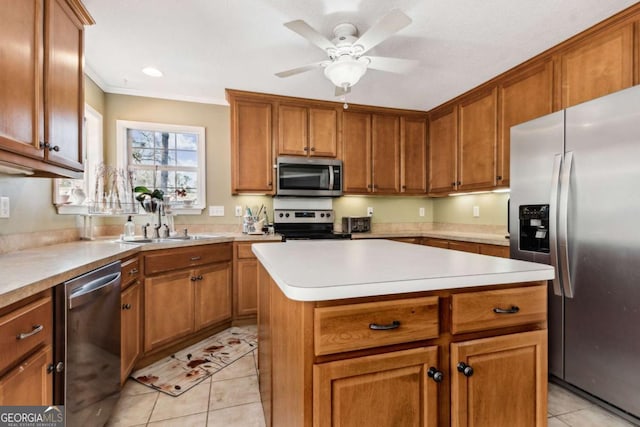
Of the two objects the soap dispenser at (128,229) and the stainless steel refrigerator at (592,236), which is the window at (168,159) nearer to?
the soap dispenser at (128,229)

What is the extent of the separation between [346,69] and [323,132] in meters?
1.60

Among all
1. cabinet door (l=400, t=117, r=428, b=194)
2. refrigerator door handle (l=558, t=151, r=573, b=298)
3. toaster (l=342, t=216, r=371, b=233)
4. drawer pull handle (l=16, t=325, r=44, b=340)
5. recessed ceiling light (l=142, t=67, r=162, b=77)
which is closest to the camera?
drawer pull handle (l=16, t=325, r=44, b=340)

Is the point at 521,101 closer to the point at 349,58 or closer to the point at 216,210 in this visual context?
the point at 349,58

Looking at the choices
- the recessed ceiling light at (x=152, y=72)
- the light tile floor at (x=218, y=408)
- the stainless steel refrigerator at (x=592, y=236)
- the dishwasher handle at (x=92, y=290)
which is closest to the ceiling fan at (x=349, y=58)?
the stainless steel refrigerator at (x=592, y=236)

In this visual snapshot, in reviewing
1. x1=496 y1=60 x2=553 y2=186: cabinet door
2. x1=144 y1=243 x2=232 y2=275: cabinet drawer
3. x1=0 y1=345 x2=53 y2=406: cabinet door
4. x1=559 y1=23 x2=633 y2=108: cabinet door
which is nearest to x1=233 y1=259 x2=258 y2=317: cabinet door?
x1=144 y1=243 x2=232 y2=275: cabinet drawer

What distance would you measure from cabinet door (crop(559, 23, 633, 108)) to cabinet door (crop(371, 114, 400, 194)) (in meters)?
1.79

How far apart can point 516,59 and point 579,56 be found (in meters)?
0.46

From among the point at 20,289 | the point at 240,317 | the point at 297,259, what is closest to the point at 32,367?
the point at 20,289

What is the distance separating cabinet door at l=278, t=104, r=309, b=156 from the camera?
3.46 m

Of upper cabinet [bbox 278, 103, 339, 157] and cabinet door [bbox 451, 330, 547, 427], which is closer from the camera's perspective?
cabinet door [bbox 451, 330, 547, 427]

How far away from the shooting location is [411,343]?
0.94 metres

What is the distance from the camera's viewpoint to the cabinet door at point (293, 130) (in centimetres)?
346

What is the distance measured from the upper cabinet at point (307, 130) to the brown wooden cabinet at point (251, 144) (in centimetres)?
15

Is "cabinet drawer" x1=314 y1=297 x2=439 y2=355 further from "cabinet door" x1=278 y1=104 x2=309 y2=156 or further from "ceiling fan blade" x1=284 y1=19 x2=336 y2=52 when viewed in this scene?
"cabinet door" x1=278 y1=104 x2=309 y2=156
